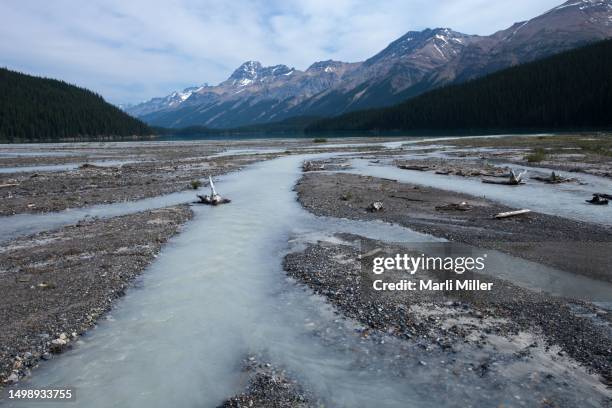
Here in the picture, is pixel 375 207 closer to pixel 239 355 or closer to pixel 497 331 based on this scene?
pixel 497 331

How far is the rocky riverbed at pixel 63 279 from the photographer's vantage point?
10.3m

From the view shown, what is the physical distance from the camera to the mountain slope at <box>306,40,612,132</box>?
130 meters

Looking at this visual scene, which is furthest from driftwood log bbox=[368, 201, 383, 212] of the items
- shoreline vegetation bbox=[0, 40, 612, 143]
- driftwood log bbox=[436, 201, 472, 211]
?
shoreline vegetation bbox=[0, 40, 612, 143]

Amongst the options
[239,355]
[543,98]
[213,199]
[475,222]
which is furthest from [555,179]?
[543,98]

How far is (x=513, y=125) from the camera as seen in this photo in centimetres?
16175

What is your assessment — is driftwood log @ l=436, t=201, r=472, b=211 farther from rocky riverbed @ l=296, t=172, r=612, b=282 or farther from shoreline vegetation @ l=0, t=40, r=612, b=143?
shoreline vegetation @ l=0, t=40, r=612, b=143

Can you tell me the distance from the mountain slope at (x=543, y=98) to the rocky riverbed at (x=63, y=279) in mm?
148444

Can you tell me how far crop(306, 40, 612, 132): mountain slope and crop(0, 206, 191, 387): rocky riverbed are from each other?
14844 cm

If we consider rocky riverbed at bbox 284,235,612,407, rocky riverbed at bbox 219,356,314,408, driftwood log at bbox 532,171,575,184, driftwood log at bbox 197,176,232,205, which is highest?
driftwood log at bbox 532,171,575,184

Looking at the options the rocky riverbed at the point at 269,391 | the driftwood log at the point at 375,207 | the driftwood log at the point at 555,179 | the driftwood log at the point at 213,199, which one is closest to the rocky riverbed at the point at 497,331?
the rocky riverbed at the point at 269,391

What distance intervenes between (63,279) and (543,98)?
594 feet

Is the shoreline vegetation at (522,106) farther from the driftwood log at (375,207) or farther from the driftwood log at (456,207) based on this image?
the driftwood log at (375,207)

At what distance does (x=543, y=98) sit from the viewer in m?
153

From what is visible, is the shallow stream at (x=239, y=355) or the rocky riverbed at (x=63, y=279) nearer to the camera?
the shallow stream at (x=239, y=355)
